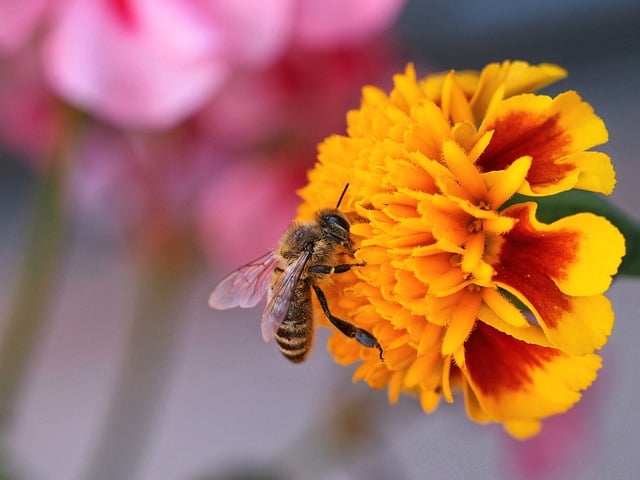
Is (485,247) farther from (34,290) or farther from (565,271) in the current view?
(34,290)

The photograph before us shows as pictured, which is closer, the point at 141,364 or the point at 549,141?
the point at 549,141

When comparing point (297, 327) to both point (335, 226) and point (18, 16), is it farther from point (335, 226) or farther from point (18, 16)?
point (18, 16)

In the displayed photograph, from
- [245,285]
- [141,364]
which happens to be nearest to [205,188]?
[141,364]

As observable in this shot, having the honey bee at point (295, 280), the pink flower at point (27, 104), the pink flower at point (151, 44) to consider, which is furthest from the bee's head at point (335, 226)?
the pink flower at point (27, 104)

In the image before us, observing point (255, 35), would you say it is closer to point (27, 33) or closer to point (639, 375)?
point (27, 33)

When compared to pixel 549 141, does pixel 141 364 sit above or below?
below

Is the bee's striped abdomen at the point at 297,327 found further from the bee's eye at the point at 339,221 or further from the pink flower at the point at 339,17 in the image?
the pink flower at the point at 339,17

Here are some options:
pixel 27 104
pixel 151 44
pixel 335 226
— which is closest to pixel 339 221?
pixel 335 226
